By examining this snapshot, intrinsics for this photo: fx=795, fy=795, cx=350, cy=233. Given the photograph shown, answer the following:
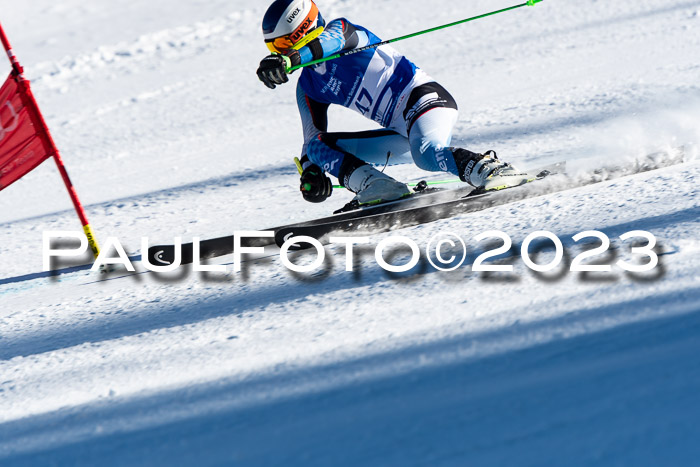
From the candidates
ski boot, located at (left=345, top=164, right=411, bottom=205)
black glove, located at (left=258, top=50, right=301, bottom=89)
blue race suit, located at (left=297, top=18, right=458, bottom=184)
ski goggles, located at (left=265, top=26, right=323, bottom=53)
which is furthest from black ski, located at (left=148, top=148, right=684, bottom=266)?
ski goggles, located at (left=265, top=26, right=323, bottom=53)

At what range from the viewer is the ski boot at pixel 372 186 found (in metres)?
3.98

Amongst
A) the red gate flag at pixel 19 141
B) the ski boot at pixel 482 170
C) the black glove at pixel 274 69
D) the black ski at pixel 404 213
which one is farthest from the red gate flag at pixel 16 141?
the ski boot at pixel 482 170

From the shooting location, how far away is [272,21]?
12.8 feet

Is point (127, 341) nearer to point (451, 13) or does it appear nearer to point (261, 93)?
point (261, 93)

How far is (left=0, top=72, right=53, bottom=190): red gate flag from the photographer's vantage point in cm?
417

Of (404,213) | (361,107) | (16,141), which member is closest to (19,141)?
(16,141)

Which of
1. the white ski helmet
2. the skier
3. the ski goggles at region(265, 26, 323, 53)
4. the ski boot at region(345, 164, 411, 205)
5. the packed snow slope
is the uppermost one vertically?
the white ski helmet

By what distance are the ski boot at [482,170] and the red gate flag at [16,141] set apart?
2.13 meters

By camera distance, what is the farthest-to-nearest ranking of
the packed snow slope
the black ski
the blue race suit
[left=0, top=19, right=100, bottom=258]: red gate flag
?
[left=0, top=19, right=100, bottom=258]: red gate flag → the blue race suit → the black ski → the packed snow slope

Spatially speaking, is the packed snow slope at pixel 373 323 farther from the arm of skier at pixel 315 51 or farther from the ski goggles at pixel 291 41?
the ski goggles at pixel 291 41

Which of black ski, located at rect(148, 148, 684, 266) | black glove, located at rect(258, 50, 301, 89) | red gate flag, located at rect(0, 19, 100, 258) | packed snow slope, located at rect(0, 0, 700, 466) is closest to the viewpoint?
packed snow slope, located at rect(0, 0, 700, 466)

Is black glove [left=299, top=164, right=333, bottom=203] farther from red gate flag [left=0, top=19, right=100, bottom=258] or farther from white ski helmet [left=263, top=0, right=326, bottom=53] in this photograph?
red gate flag [left=0, top=19, right=100, bottom=258]

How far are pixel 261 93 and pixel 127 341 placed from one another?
549 centimetres

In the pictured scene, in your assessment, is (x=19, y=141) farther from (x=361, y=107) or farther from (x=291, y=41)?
(x=361, y=107)
